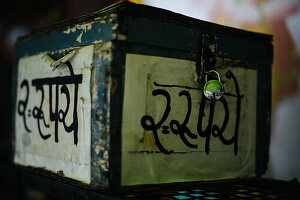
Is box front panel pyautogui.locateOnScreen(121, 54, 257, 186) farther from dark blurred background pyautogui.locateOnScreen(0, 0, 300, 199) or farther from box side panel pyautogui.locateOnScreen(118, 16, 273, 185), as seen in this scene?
dark blurred background pyautogui.locateOnScreen(0, 0, 300, 199)

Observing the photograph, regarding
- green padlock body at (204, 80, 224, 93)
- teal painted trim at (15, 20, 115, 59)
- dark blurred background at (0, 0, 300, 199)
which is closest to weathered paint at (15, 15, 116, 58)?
teal painted trim at (15, 20, 115, 59)

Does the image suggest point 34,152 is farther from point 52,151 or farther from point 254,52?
point 254,52

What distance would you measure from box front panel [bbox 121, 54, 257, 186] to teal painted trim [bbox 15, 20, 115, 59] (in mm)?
88

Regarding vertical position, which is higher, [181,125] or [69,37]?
[69,37]

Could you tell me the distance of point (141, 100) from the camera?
0.84m

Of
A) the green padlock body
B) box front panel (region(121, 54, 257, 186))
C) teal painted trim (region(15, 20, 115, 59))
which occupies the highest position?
teal painted trim (region(15, 20, 115, 59))

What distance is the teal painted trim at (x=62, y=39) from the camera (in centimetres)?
82

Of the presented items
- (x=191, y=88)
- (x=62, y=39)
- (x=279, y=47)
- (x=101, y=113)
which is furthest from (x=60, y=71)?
(x=279, y=47)

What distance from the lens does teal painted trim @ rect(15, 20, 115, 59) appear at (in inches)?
32.5

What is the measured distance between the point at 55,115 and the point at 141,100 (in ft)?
0.94

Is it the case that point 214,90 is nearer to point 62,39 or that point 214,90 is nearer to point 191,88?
point 191,88

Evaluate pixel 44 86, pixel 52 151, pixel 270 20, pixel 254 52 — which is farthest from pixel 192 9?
pixel 52 151

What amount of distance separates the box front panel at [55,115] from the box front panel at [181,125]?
11 cm

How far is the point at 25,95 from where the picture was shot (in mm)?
1151
